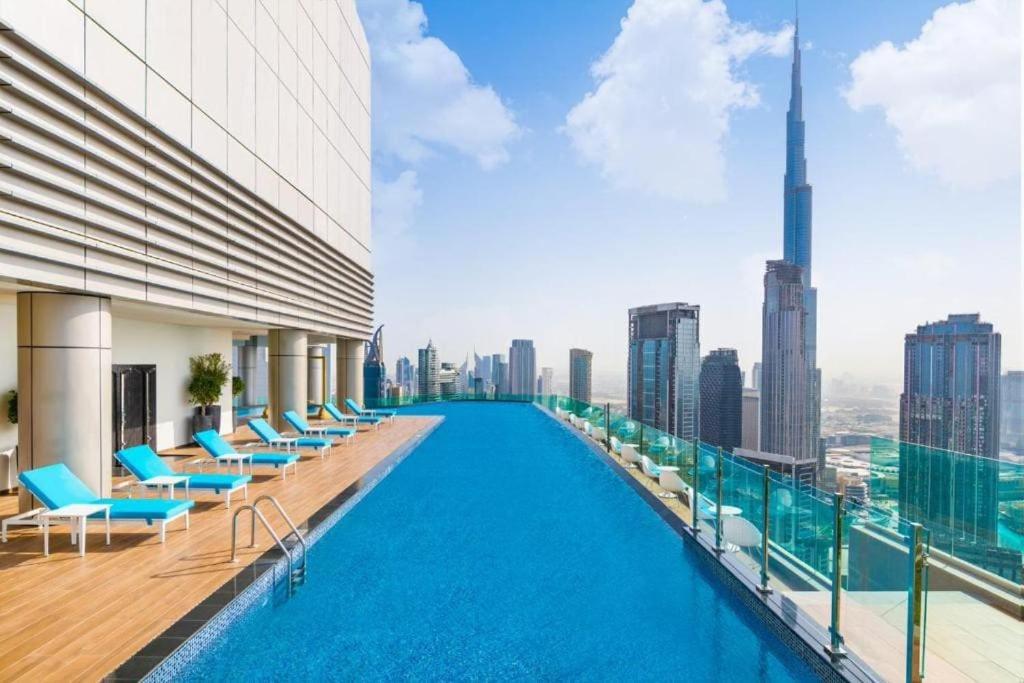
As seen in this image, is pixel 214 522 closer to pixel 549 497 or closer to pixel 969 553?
pixel 549 497

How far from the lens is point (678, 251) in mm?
37406

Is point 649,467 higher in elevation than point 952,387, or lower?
lower

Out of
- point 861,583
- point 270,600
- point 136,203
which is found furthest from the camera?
point 136,203

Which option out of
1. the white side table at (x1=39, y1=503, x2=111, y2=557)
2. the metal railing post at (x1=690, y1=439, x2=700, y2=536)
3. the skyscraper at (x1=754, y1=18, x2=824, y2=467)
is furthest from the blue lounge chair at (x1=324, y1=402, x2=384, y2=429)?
the skyscraper at (x1=754, y1=18, x2=824, y2=467)

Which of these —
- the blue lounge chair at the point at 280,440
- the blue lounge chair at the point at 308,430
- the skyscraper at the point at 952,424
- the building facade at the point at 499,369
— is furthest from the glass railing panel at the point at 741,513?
the building facade at the point at 499,369

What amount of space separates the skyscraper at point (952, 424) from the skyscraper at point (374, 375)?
665 inches

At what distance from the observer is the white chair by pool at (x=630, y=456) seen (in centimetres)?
1023

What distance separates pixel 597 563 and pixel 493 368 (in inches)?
3467

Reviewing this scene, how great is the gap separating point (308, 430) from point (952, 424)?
1804cm

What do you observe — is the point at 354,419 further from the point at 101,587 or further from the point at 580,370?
the point at 580,370

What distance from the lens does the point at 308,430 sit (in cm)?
1298

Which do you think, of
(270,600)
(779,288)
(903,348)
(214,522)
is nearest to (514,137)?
(903,348)

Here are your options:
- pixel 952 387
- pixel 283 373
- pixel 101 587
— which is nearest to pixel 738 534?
pixel 101 587

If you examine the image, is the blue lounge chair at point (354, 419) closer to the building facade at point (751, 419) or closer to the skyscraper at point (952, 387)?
the skyscraper at point (952, 387)
